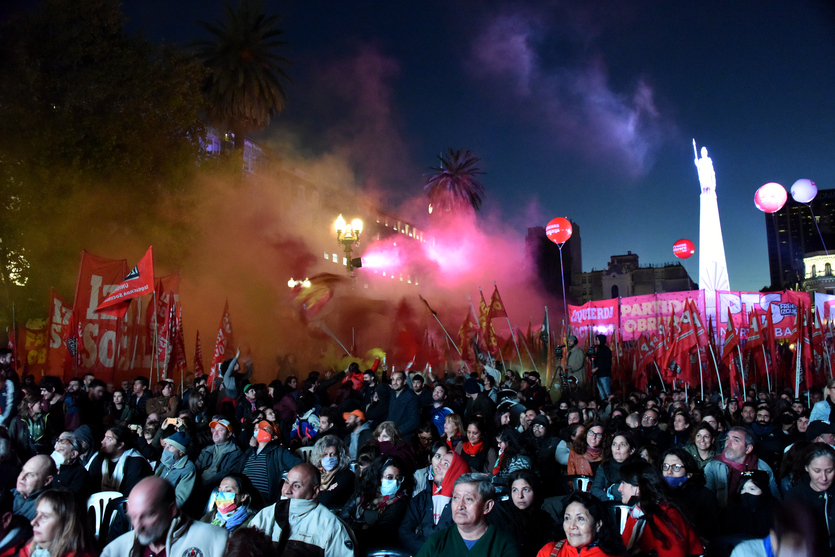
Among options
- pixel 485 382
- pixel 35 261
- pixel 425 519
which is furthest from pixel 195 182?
pixel 425 519

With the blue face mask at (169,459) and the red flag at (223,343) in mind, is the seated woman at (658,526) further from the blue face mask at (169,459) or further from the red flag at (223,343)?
the red flag at (223,343)

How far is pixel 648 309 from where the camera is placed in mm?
33688

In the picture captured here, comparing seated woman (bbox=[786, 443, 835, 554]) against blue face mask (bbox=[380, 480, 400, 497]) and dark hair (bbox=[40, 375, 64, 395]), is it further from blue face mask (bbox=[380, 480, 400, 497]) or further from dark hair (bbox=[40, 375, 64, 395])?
dark hair (bbox=[40, 375, 64, 395])

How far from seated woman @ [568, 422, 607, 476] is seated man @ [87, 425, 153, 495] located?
4.50 metres

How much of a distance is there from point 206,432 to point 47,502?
4667 millimetres

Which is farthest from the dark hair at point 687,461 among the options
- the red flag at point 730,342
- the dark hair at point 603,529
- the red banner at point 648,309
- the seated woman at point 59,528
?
the red banner at point 648,309

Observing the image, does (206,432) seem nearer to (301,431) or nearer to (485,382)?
(301,431)

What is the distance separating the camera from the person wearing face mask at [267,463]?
269 inches

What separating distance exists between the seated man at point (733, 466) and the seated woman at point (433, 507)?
→ 2.35 m

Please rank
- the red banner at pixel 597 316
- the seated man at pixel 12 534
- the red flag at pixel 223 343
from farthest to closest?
the red banner at pixel 597 316 → the red flag at pixel 223 343 → the seated man at pixel 12 534

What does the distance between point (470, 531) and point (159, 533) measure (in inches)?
80.6

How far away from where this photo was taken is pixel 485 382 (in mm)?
13086

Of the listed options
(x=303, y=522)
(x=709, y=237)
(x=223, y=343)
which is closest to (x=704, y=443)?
(x=303, y=522)

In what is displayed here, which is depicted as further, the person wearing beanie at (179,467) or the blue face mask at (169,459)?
the blue face mask at (169,459)
